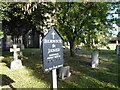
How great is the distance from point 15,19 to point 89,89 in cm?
989

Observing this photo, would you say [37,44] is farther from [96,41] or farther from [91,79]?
[91,79]

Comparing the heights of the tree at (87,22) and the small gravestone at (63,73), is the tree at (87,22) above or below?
above

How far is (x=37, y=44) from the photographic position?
2897 cm

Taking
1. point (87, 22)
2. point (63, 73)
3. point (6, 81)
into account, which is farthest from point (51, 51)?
point (87, 22)

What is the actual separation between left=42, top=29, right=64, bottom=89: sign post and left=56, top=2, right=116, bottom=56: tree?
5473 millimetres

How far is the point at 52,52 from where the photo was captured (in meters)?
3.46

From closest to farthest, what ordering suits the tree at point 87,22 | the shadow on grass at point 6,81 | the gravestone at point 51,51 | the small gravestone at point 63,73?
the gravestone at point 51,51, the shadow on grass at point 6,81, the small gravestone at point 63,73, the tree at point 87,22

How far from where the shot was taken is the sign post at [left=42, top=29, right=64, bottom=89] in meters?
3.25

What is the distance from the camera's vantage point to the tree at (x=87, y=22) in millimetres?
9195

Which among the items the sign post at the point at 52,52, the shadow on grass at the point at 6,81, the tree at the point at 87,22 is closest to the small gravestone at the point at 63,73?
the shadow on grass at the point at 6,81

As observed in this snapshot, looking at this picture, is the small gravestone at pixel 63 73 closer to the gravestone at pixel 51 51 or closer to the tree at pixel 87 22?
the gravestone at pixel 51 51

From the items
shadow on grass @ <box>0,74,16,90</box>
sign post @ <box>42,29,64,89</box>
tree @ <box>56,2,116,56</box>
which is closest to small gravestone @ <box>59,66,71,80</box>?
shadow on grass @ <box>0,74,16,90</box>

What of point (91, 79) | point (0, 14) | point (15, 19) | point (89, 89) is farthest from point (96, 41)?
point (15, 19)

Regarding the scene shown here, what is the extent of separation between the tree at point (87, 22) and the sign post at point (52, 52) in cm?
547
